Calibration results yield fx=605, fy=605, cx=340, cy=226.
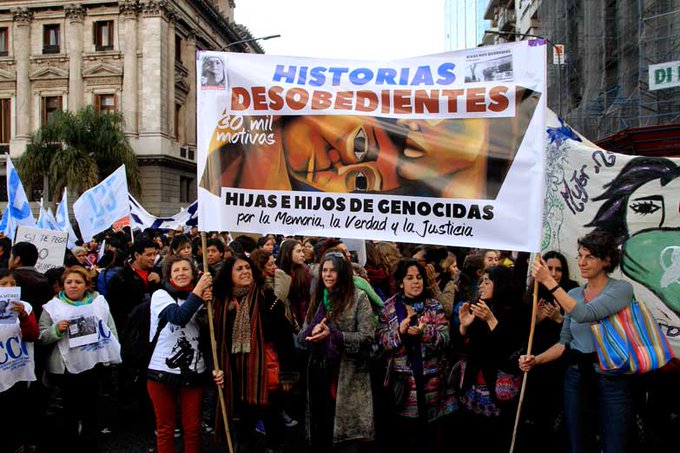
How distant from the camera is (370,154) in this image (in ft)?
14.0

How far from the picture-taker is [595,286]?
13.0 ft

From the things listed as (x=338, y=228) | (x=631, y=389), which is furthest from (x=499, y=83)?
(x=631, y=389)

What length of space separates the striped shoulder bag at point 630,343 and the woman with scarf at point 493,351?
60 centimetres

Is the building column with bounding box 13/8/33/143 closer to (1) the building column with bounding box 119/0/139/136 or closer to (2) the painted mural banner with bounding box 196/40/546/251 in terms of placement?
(1) the building column with bounding box 119/0/139/136

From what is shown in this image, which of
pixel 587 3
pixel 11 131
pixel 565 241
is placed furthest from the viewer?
pixel 11 131

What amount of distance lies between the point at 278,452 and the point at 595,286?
9.06ft

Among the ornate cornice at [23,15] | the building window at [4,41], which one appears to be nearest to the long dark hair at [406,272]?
the ornate cornice at [23,15]

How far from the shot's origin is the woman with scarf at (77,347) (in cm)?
475

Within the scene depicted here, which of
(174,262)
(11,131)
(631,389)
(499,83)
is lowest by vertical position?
(631,389)

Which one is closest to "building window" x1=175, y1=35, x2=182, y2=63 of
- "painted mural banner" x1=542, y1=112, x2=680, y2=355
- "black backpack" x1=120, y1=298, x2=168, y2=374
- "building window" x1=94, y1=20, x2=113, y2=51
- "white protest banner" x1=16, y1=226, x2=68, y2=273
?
"building window" x1=94, y1=20, x2=113, y2=51

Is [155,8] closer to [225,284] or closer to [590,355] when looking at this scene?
[225,284]

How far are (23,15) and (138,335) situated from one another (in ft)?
132

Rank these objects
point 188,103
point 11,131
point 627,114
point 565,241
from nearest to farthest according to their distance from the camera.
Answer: point 565,241, point 627,114, point 11,131, point 188,103

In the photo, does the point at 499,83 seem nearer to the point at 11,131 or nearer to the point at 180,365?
the point at 180,365
